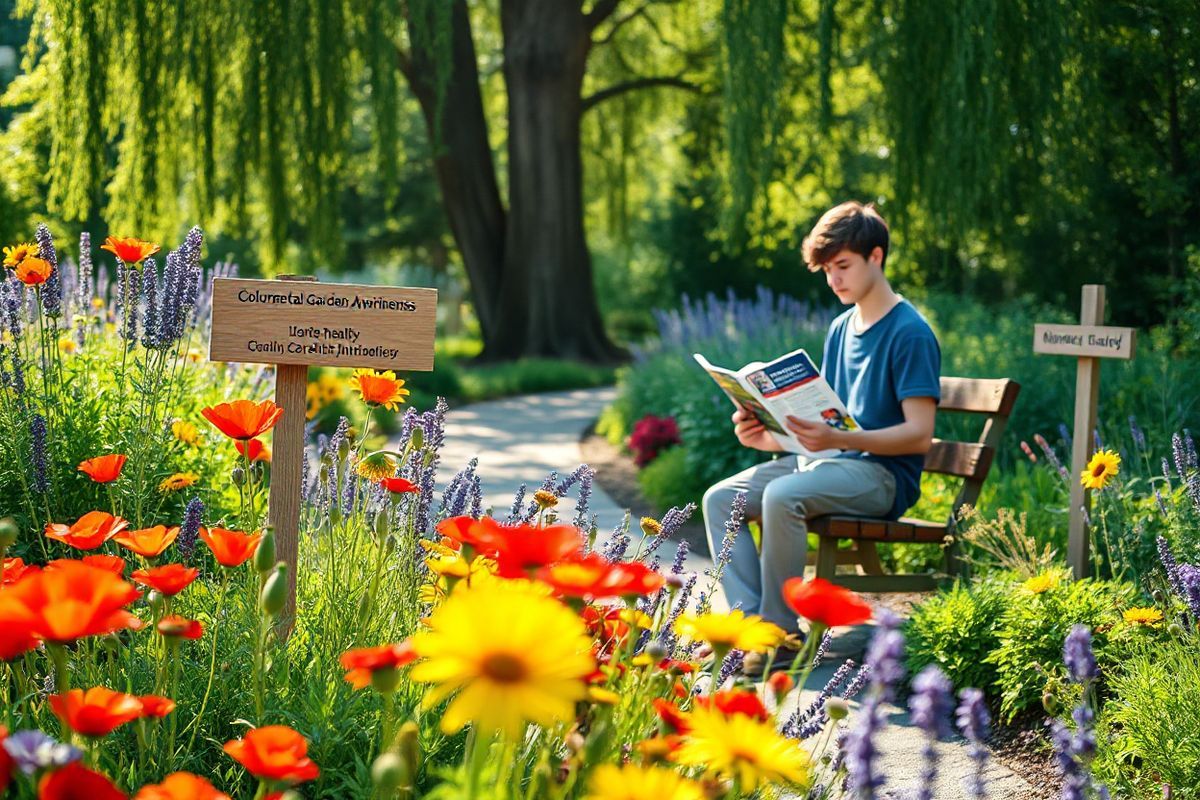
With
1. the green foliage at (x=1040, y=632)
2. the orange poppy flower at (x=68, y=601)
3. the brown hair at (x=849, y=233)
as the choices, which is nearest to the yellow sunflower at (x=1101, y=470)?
the green foliage at (x=1040, y=632)

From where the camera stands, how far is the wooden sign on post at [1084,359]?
400cm

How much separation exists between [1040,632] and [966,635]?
0.94 ft

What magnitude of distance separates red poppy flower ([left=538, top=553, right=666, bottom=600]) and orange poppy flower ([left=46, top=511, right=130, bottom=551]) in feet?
2.43

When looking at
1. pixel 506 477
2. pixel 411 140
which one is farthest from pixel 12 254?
pixel 411 140

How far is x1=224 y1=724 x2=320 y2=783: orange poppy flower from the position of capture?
126 cm

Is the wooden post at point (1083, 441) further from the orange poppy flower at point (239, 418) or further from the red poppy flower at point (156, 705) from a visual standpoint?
the red poppy flower at point (156, 705)

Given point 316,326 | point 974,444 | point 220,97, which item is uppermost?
point 220,97

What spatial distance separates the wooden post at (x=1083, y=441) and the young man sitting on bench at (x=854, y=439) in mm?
509

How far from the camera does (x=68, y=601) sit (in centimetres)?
130

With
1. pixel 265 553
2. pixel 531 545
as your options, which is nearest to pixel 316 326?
pixel 265 553

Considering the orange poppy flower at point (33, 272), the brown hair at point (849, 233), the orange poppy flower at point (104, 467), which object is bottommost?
the orange poppy flower at point (104, 467)

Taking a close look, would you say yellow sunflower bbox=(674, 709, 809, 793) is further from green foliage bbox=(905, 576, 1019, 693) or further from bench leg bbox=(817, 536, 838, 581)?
bench leg bbox=(817, 536, 838, 581)

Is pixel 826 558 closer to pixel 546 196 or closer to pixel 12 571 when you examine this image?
pixel 12 571

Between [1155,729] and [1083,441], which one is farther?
[1083,441]
